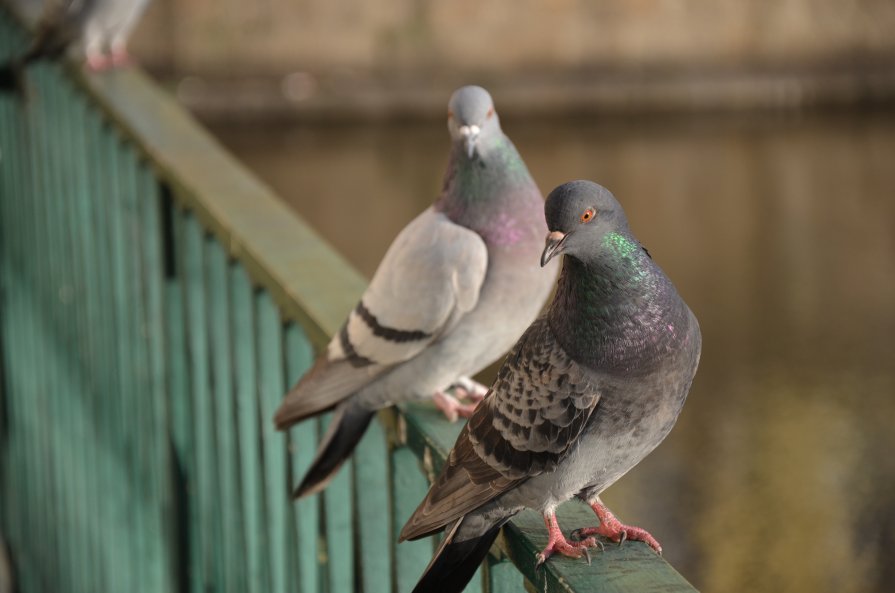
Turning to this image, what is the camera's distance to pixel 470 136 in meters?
2.37

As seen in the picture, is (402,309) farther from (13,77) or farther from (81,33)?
(81,33)

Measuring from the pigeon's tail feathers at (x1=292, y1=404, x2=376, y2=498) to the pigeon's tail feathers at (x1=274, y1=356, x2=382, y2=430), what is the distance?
32 millimetres

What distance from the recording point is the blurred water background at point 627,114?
18312 mm

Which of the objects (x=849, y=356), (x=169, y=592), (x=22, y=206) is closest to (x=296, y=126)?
(x=849, y=356)

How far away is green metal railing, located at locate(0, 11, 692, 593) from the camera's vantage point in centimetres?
200

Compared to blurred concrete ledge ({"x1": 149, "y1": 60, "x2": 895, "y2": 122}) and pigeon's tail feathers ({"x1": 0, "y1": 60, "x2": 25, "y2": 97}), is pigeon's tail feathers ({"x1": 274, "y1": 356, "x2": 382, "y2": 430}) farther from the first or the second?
blurred concrete ledge ({"x1": 149, "y1": 60, "x2": 895, "y2": 122})

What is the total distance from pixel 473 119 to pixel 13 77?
3162mm

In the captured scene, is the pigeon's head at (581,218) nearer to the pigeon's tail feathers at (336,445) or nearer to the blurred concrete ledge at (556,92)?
the pigeon's tail feathers at (336,445)

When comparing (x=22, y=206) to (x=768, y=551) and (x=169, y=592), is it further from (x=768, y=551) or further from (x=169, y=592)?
(x=768, y=551)

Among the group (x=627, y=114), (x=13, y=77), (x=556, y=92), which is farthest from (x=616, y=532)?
(x=627, y=114)

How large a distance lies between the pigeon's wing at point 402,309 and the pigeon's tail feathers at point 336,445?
36 mm

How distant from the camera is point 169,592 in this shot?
312 cm

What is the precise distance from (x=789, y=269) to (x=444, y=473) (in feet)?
55.2

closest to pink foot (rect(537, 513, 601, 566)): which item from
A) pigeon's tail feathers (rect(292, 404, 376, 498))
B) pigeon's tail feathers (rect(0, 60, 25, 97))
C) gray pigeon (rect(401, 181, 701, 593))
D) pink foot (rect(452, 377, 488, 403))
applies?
gray pigeon (rect(401, 181, 701, 593))
